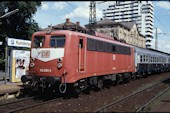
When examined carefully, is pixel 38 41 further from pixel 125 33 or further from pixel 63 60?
pixel 125 33

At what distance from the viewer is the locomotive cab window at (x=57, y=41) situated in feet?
45.9

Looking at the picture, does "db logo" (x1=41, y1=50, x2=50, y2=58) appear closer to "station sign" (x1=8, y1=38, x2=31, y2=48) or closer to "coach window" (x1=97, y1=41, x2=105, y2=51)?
"coach window" (x1=97, y1=41, x2=105, y2=51)

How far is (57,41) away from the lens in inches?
557

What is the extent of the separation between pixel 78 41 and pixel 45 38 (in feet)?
5.40

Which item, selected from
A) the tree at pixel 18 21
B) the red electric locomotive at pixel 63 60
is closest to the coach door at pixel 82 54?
the red electric locomotive at pixel 63 60

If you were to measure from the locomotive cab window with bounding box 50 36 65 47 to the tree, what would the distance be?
1369 inches

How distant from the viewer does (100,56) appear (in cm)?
1691

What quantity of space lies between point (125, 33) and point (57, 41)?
9077 cm

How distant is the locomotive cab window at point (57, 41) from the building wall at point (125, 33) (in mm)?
78051

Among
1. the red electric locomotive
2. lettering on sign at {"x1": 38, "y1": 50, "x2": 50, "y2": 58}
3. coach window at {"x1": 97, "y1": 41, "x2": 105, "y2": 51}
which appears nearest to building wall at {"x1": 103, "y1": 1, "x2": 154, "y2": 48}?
coach window at {"x1": 97, "y1": 41, "x2": 105, "y2": 51}

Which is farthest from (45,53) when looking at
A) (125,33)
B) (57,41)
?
(125,33)

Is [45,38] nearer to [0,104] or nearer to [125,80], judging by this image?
[0,104]

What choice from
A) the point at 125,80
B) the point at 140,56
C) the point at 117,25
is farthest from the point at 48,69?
the point at 117,25

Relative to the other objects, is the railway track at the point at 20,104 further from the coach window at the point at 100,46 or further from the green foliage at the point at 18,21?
the green foliage at the point at 18,21
